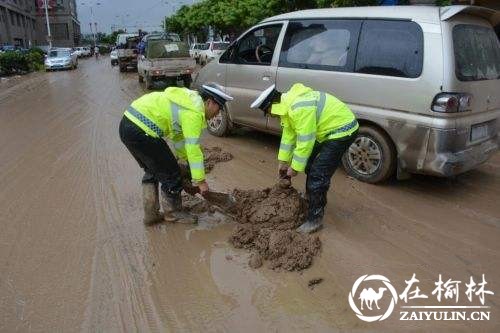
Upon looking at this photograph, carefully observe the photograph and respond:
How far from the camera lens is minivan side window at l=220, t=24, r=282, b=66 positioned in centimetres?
625

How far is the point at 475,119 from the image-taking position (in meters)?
4.69

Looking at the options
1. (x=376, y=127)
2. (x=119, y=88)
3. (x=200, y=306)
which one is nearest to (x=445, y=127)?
(x=376, y=127)

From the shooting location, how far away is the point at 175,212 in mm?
4406

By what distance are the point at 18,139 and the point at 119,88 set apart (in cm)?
863

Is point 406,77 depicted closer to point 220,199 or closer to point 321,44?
point 321,44

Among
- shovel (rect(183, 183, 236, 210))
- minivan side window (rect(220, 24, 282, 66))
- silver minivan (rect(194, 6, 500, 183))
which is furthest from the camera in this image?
minivan side window (rect(220, 24, 282, 66))

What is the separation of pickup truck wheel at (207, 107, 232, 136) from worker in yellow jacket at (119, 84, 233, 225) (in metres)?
3.00

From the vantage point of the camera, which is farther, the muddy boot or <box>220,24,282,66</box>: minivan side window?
<box>220,24,282,66</box>: minivan side window

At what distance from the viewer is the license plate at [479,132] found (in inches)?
185

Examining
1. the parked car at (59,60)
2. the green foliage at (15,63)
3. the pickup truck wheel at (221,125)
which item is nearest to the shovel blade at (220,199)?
the pickup truck wheel at (221,125)

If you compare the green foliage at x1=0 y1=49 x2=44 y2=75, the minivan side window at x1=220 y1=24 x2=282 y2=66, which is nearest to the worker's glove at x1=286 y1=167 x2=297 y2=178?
the minivan side window at x1=220 y1=24 x2=282 y2=66

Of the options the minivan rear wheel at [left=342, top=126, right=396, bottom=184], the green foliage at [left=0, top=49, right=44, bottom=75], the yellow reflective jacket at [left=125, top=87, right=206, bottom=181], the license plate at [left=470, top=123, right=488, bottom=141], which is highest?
the yellow reflective jacket at [left=125, top=87, right=206, bottom=181]

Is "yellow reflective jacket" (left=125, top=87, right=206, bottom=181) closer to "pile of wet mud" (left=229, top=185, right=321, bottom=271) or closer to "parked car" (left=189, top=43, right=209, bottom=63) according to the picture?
"pile of wet mud" (left=229, top=185, right=321, bottom=271)

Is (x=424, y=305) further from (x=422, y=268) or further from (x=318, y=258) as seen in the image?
(x=318, y=258)
